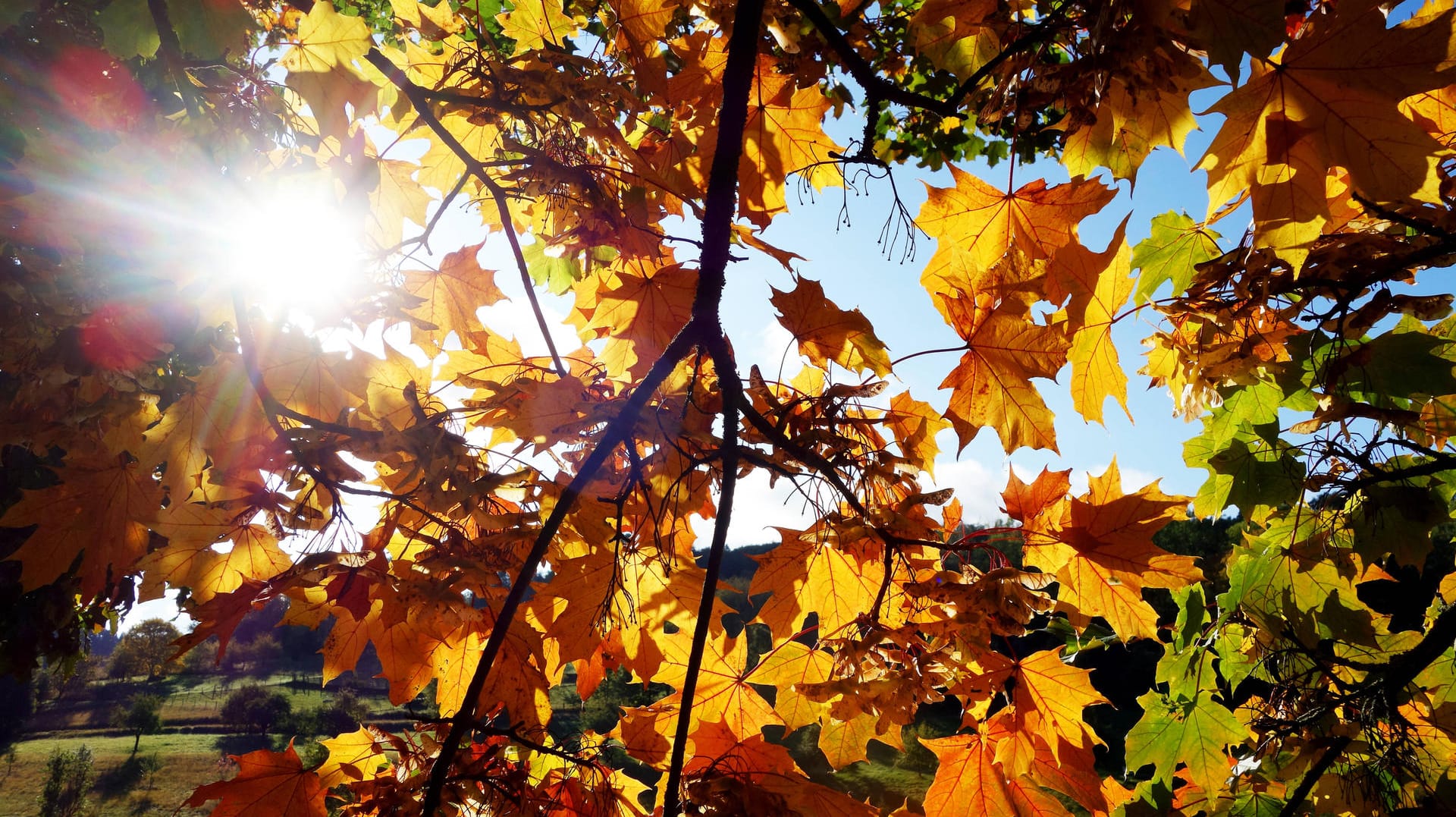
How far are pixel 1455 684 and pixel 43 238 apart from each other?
4.30 m

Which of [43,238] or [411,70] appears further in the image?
[411,70]

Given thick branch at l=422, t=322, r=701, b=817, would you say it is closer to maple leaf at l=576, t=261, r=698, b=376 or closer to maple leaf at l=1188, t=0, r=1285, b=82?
maple leaf at l=576, t=261, r=698, b=376

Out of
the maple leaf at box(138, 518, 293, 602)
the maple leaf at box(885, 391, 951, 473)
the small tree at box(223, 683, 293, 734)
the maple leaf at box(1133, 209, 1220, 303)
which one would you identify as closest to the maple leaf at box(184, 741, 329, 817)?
the maple leaf at box(138, 518, 293, 602)

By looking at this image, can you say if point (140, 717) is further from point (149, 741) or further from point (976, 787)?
point (976, 787)

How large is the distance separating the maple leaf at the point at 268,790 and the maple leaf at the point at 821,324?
1.45 m

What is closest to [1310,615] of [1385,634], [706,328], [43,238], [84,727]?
[1385,634]

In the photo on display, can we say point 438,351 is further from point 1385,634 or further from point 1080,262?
point 1385,634

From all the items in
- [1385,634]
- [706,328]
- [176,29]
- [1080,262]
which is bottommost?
[1385,634]

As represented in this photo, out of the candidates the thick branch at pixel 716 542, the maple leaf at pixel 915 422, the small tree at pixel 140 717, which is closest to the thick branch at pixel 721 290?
the thick branch at pixel 716 542

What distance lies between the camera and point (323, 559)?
1.14 metres

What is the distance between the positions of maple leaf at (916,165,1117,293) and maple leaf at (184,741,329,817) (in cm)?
183

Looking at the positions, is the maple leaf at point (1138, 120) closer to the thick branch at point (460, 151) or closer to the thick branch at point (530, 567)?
the thick branch at point (530, 567)

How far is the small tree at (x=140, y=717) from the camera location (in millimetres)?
24203

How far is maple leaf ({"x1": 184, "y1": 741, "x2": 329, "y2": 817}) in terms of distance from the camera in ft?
4.92
